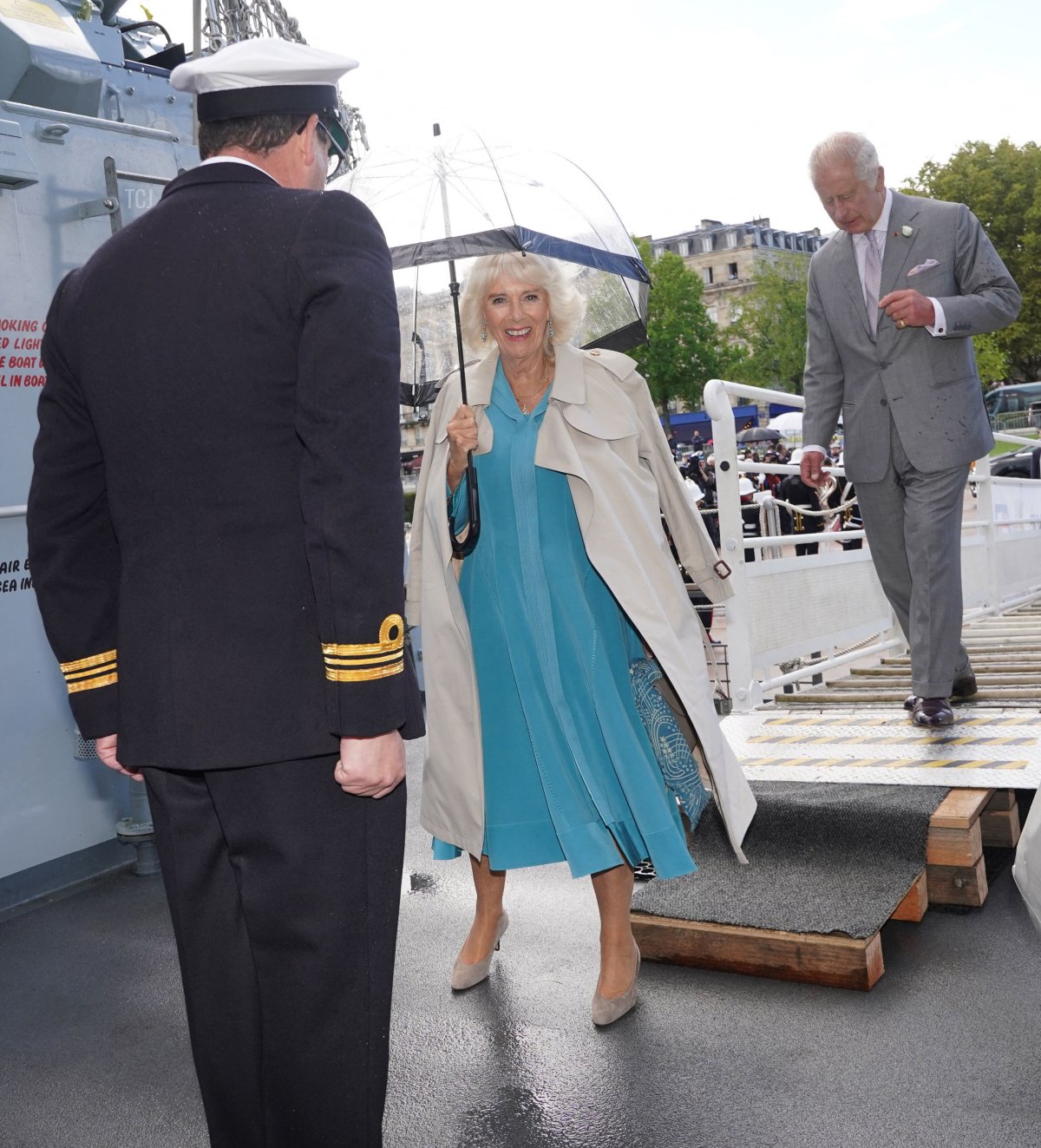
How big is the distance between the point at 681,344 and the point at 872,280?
59800 mm

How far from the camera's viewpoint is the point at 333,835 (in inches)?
78.3

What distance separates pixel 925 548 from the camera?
4.74 metres

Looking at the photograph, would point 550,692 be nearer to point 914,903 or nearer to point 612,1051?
point 612,1051

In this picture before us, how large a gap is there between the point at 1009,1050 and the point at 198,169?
2589mm

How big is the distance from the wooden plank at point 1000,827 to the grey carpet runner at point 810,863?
1.35 feet

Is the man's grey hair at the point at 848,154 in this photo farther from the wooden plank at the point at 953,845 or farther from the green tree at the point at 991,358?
the green tree at the point at 991,358

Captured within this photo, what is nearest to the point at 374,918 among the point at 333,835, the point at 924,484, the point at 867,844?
the point at 333,835

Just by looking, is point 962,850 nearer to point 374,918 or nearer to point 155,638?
point 374,918

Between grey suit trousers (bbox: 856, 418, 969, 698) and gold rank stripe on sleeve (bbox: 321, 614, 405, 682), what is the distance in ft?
10.8

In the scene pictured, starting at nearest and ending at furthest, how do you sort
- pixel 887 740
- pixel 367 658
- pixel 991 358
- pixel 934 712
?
1. pixel 367 658
2. pixel 887 740
3. pixel 934 712
4. pixel 991 358

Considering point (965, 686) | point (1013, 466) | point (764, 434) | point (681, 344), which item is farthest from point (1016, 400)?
point (965, 686)

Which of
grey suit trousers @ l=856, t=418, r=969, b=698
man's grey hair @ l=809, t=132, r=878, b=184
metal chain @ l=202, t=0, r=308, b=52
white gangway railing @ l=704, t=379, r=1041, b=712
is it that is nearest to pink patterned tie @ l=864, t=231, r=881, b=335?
man's grey hair @ l=809, t=132, r=878, b=184

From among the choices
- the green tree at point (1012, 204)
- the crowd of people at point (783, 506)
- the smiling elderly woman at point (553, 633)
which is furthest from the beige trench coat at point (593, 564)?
the green tree at point (1012, 204)

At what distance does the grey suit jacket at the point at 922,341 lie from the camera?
4.67m
